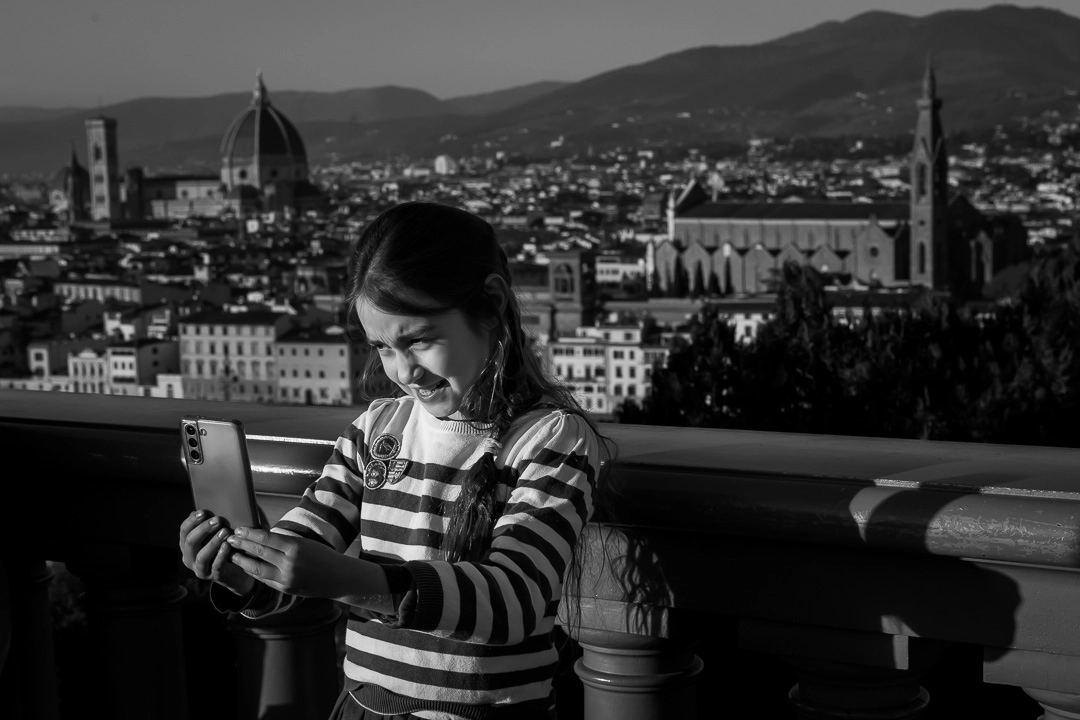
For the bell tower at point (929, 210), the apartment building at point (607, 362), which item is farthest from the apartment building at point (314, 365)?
the bell tower at point (929, 210)

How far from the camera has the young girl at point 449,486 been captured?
92 centimetres

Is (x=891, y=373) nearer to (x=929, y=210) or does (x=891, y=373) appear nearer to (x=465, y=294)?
(x=465, y=294)

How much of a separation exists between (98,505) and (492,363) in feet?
1.34

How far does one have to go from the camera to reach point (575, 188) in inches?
3607

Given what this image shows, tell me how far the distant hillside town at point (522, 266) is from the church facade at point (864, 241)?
51 millimetres

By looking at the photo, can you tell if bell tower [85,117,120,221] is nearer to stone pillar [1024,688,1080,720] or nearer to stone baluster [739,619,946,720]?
stone baluster [739,619,946,720]

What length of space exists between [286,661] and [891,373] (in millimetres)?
4236

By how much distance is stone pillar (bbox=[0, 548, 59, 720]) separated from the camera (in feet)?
4.24

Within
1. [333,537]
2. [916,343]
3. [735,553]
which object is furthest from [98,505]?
[916,343]

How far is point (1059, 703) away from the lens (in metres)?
0.87

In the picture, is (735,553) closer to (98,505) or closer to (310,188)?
(98,505)

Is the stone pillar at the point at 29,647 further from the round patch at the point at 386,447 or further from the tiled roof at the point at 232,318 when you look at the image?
the tiled roof at the point at 232,318

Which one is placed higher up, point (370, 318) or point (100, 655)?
point (370, 318)

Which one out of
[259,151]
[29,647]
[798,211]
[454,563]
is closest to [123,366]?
[798,211]
